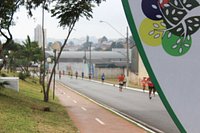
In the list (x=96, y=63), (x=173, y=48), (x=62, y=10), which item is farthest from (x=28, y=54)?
(x=96, y=63)

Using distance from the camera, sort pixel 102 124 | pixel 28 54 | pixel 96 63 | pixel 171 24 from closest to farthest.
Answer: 1. pixel 171 24
2. pixel 102 124
3. pixel 28 54
4. pixel 96 63

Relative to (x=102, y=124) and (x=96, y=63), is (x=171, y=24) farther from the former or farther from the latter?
(x=96, y=63)

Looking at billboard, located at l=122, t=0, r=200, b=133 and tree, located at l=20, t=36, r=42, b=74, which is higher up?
tree, located at l=20, t=36, r=42, b=74

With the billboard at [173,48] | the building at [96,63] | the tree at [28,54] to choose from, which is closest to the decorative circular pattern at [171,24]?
the billboard at [173,48]

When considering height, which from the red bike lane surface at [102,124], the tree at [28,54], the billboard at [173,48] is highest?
the tree at [28,54]

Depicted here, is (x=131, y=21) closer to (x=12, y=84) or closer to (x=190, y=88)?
(x=190, y=88)

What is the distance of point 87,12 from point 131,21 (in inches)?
654

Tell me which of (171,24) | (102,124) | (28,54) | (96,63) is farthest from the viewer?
(96,63)

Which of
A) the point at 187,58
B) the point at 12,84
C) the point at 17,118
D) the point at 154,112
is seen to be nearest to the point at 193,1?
the point at 187,58

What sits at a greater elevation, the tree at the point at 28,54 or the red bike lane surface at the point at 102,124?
the tree at the point at 28,54

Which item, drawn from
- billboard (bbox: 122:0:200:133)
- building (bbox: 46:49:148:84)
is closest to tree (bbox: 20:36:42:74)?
building (bbox: 46:49:148:84)

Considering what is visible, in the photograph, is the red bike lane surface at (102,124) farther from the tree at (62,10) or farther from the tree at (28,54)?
the tree at (28,54)

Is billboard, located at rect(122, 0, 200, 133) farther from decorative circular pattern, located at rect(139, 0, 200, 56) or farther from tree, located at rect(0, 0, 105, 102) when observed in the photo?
tree, located at rect(0, 0, 105, 102)

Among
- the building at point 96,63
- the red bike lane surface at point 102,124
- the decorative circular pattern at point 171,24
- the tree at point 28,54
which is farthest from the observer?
the building at point 96,63
